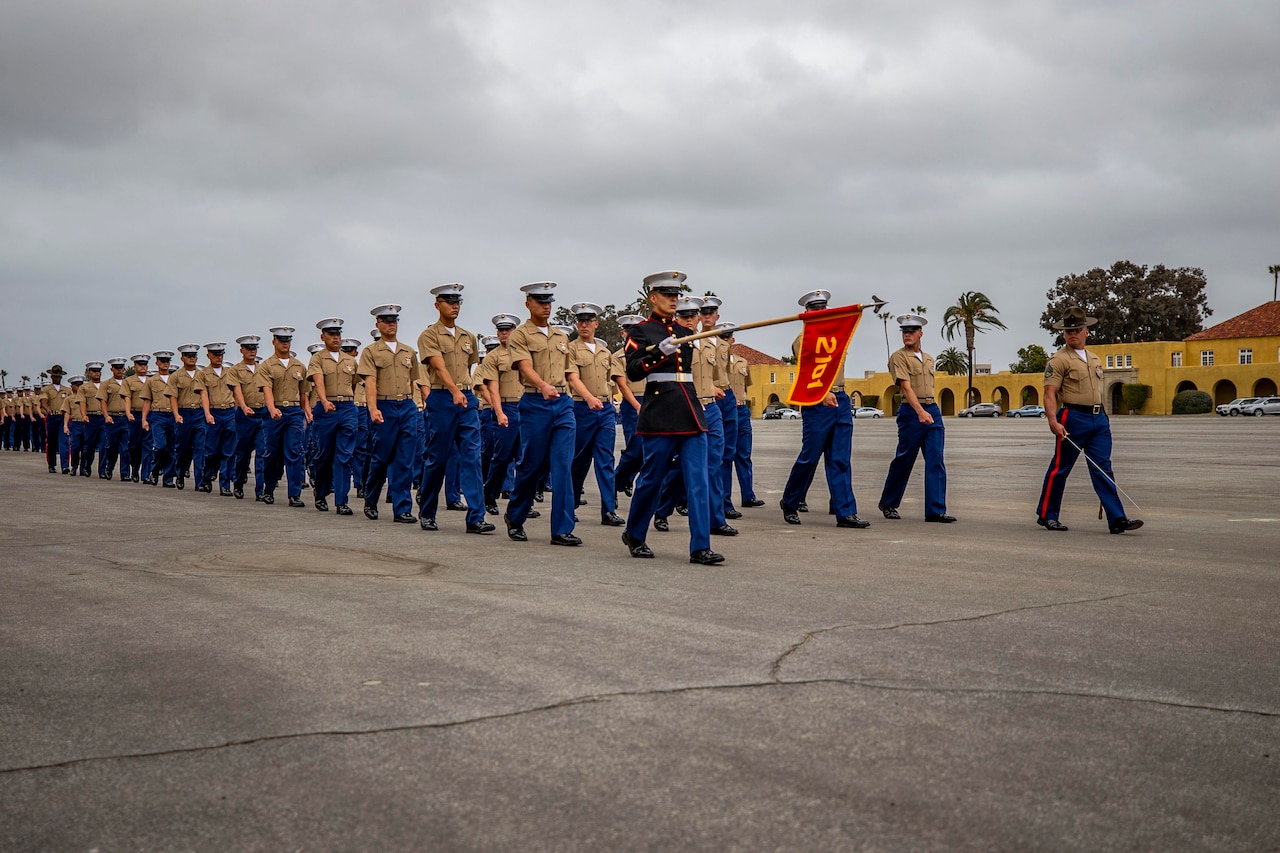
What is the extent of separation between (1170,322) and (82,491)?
9647 cm

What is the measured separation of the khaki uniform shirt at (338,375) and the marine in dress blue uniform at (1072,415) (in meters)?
8.30

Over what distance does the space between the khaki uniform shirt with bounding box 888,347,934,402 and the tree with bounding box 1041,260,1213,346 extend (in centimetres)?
9123

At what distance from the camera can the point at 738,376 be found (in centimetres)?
1417

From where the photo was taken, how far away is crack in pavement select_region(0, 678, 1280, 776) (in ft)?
12.5

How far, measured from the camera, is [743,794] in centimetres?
336

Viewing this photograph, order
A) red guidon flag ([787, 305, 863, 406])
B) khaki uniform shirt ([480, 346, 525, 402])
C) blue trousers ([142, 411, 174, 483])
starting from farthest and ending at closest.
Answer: blue trousers ([142, 411, 174, 483]) < khaki uniform shirt ([480, 346, 525, 402]) < red guidon flag ([787, 305, 863, 406])

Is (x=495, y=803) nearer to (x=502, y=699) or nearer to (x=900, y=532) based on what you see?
(x=502, y=699)

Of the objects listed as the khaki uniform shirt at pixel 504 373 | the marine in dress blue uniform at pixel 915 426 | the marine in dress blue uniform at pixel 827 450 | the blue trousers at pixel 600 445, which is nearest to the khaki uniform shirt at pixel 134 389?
the khaki uniform shirt at pixel 504 373

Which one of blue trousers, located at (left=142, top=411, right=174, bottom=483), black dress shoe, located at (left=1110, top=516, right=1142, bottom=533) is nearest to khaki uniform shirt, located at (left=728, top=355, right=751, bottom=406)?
black dress shoe, located at (left=1110, top=516, right=1142, bottom=533)

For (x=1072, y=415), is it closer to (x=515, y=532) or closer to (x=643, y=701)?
(x=515, y=532)

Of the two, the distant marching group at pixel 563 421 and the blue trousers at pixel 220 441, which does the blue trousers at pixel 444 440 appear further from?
the blue trousers at pixel 220 441

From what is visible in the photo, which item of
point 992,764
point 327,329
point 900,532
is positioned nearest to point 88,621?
point 992,764

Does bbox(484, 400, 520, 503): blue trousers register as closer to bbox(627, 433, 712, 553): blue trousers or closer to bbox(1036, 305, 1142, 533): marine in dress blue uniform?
bbox(627, 433, 712, 553): blue trousers

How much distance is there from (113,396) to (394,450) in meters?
12.7
